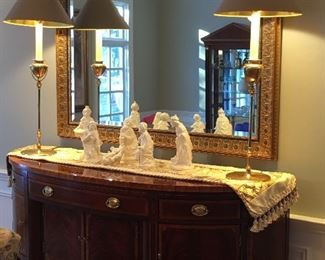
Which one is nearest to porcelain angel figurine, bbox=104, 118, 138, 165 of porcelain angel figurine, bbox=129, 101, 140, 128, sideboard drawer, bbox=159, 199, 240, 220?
porcelain angel figurine, bbox=129, 101, 140, 128

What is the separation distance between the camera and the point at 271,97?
2709 millimetres

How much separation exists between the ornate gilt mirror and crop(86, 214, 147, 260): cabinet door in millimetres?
584

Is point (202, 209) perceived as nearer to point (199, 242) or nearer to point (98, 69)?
point (199, 242)

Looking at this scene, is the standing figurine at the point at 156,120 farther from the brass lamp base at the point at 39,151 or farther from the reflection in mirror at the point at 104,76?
the brass lamp base at the point at 39,151

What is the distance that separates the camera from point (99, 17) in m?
3.18

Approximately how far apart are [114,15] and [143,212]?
1.17 meters

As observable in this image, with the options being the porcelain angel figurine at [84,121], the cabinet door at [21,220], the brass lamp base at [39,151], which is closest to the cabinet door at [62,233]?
the cabinet door at [21,220]

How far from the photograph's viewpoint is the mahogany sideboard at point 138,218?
2436 millimetres

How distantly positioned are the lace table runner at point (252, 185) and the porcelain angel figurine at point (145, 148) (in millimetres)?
36

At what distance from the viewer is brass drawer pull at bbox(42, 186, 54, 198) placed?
2.79 meters

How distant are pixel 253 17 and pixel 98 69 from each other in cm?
105

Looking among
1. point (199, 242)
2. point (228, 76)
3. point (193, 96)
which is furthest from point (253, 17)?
point (199, 242)

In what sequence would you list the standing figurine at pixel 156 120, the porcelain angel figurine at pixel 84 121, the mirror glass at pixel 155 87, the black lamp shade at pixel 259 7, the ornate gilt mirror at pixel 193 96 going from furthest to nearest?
1. the porcelain angel figurine at pixel 84 121
2. the standing figurine at pixel 156 120
3. the mirror glass at pixel 155 87
4. the ornate gilt mirror at pixel 193 96
5. the black lamp shade at pixel 259 7

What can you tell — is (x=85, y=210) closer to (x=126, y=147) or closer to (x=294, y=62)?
(x=126, y=147)
